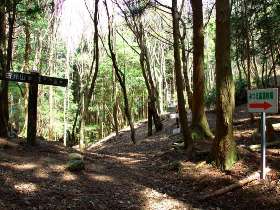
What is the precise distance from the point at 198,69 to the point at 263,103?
496 cm

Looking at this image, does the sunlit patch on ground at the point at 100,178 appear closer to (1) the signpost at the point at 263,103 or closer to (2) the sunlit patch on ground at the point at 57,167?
(2) the sunlit patch on ground at the point at 57,167

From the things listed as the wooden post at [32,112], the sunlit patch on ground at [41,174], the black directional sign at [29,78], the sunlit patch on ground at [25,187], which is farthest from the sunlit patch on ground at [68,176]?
the black directional sign at [29,78]

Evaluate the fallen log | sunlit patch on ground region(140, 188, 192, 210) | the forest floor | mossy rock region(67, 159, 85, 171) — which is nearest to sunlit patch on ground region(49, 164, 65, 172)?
the forest floor

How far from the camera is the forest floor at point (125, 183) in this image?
264 inches

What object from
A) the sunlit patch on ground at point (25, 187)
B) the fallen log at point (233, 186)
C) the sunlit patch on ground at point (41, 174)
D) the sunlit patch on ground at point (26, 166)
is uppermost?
the sunlit patch on ground at point (26, 166)

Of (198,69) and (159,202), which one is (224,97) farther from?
(198,69)

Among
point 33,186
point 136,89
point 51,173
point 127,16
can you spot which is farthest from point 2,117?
point 136,89

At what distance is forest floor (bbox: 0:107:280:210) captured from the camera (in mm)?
6711

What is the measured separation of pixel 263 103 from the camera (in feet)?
24.4

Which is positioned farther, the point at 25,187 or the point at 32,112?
the point at 32,112

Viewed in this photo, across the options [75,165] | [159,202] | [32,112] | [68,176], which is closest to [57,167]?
[75,165]

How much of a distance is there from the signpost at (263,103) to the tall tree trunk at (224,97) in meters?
1.16

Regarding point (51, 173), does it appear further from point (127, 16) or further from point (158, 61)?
point (158, 61)

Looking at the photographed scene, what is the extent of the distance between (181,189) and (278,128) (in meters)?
4.71
